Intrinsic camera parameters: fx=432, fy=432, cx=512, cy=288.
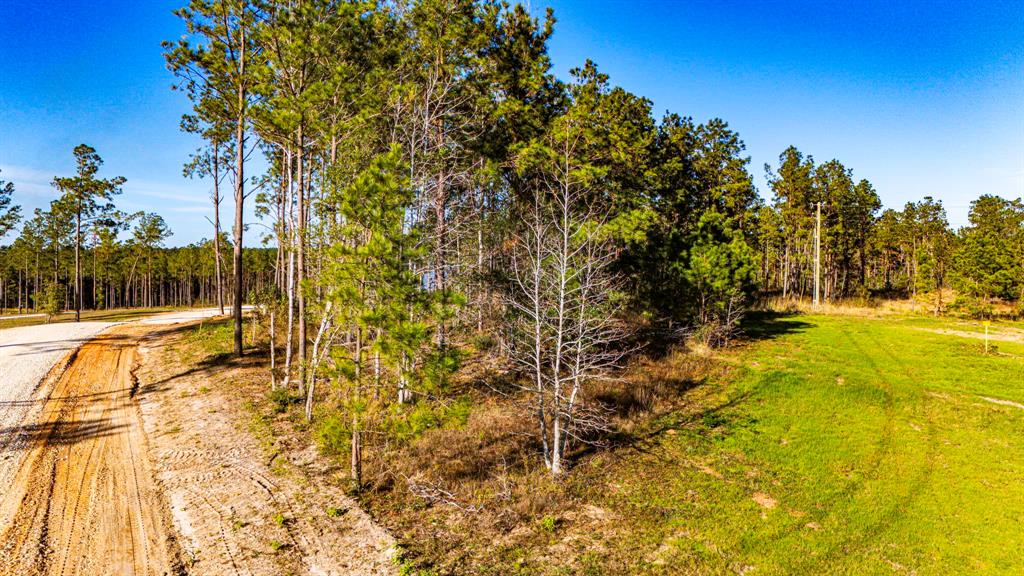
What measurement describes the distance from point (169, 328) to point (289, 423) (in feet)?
64.8

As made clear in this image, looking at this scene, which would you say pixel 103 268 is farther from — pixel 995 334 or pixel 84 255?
pixel 995 334

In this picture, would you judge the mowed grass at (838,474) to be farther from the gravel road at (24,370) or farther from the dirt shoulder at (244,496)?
the gravel road at (24,370)

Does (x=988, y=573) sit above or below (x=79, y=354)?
below

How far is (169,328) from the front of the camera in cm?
2670

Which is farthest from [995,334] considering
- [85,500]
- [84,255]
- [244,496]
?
[84,255]

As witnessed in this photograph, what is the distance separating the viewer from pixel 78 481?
31.3 ft

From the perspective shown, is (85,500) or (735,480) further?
(735,480)

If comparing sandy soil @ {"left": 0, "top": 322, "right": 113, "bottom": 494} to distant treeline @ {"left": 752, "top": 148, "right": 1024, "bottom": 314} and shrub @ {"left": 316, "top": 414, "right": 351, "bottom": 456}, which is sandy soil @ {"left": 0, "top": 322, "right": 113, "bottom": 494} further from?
distant treeline @ {"left": 752, "top": 148, "right": 1024, "bottom": 314}

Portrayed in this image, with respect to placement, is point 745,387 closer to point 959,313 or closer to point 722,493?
point 722,493

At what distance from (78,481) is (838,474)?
18429mm

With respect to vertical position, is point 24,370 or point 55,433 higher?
point 24,370

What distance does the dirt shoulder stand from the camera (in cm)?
741

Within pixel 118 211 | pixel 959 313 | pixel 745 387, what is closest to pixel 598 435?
pixel 745 387

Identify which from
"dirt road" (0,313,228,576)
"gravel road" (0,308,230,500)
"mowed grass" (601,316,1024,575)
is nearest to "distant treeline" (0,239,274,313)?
"gravel road" (0,308,230,500)
